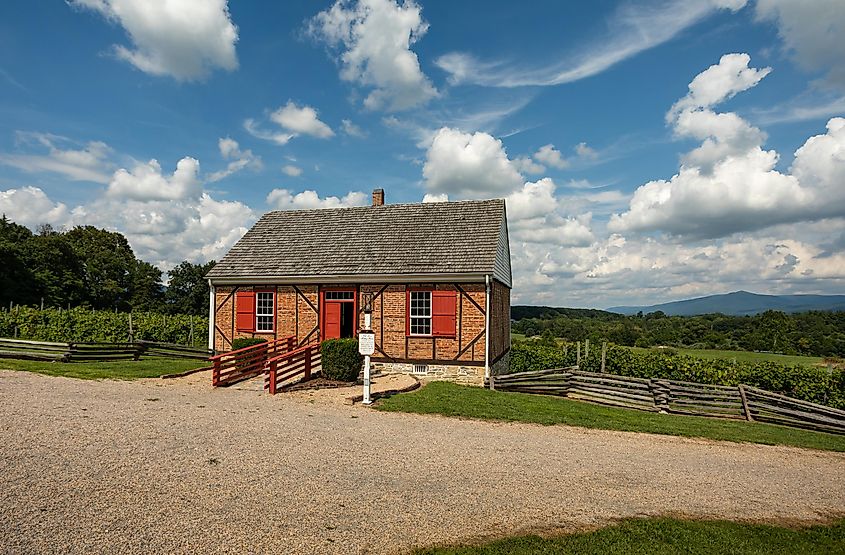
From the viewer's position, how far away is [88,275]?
5866 centimetres

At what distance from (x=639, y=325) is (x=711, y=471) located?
50.6 metres

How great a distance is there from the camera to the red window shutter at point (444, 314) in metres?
18.4

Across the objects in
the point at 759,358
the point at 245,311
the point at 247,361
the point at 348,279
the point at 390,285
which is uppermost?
the point at 348,279

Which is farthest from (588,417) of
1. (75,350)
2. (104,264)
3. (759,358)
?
(104,264)

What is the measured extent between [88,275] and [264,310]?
161 ft

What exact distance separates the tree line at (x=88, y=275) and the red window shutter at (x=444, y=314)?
104 ft

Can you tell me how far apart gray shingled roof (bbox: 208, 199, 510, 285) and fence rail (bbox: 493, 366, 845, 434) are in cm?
430

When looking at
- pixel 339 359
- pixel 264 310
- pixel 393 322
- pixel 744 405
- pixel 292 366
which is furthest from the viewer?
pixel 264 310

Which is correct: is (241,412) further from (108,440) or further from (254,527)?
(254,527)

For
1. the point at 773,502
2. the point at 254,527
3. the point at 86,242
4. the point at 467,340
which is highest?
the point at 86,242

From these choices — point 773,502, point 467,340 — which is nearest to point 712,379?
point 467,340

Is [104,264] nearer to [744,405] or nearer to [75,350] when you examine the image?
[75,350]

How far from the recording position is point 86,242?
206 ft

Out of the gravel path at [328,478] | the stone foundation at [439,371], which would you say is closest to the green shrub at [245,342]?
the stone foundation at [439,371]
